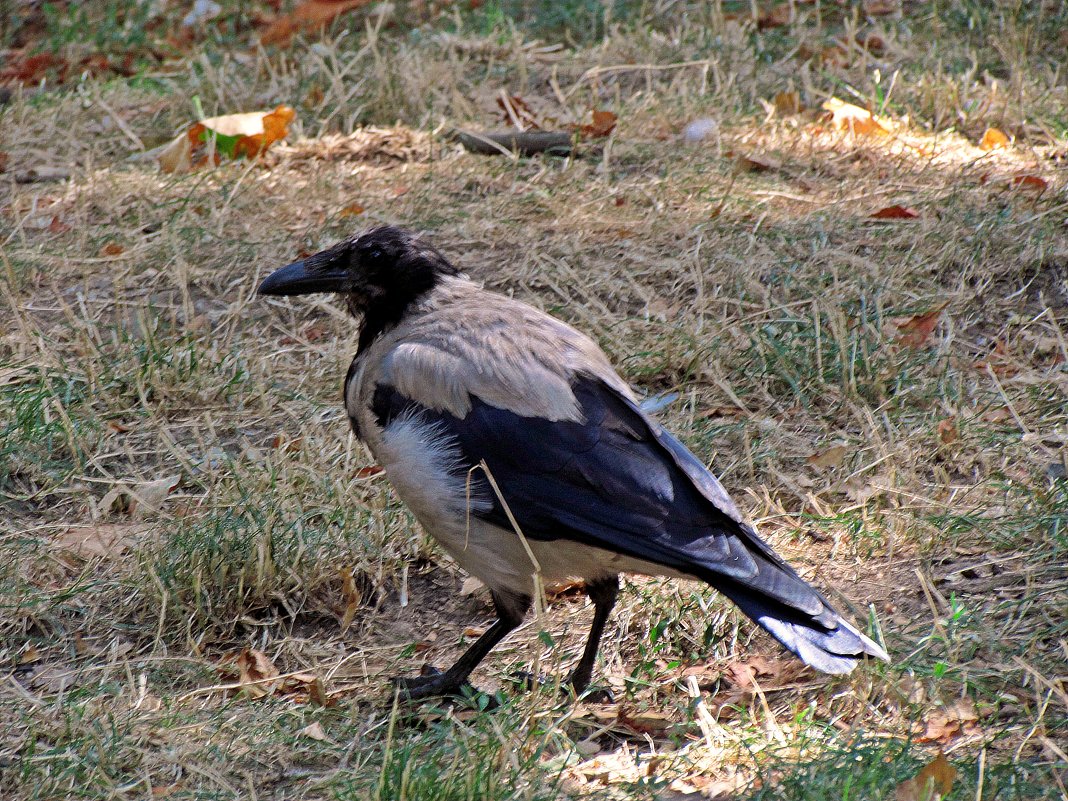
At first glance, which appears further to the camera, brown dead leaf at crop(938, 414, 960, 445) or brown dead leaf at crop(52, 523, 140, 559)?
brown dead leaf at crop(938, 414, 960, 445)

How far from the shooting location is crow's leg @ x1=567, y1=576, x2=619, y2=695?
3.76 metres

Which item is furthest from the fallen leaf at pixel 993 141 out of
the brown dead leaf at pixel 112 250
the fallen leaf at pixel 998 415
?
the brown dead leaf at pixel 112 250

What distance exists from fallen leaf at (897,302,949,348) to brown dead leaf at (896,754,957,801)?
2500 millimetres

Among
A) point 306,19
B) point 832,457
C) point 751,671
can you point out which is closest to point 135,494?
point 751,671

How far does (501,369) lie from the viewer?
3840mm

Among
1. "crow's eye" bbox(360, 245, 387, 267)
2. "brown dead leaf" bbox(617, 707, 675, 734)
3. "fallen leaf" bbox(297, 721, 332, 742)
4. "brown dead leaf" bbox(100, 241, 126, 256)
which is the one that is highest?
"crow's eye" bbox(360, 245, 387, 267)

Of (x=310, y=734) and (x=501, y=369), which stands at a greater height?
(x=501, y=369)

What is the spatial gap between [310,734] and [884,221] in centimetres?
372

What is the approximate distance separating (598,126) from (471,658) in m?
3.87

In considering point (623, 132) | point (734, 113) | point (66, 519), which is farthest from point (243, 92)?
point (66, 519)

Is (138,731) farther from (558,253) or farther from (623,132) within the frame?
(623,132)

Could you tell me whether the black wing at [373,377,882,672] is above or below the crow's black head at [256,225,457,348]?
below

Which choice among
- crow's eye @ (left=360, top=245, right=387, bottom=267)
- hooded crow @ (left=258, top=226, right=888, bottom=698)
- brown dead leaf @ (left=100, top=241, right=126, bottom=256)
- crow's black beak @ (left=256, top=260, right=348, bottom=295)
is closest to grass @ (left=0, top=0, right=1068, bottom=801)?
brown dead leaf @ (left=100, top=241, right=126, bottom=256)

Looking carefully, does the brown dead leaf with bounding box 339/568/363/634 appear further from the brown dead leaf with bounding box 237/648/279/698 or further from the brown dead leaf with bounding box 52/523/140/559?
the brown dead leaf with bounding box 52/523/140/559
